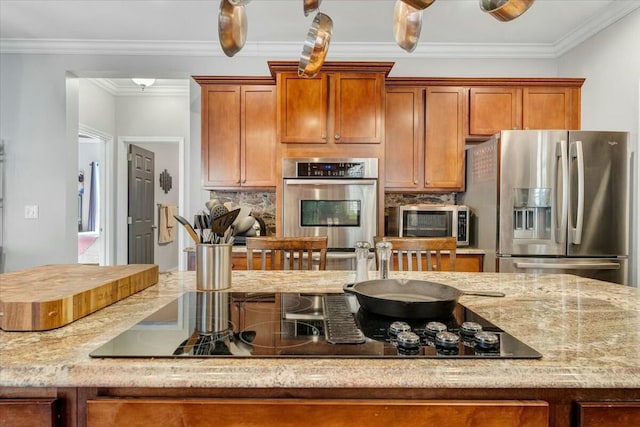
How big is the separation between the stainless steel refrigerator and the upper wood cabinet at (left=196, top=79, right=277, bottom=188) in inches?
70.2

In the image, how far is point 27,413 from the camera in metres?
0.65

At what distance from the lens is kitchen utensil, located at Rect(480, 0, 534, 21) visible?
3.60ft

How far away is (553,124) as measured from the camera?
3289 millimetres

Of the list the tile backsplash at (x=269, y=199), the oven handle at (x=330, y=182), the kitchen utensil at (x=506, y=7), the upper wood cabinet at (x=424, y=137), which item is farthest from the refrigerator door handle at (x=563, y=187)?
the kitchen utensil at (x=506, y=7)

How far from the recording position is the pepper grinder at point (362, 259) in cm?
126

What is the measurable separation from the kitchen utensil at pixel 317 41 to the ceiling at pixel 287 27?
60.6 inches

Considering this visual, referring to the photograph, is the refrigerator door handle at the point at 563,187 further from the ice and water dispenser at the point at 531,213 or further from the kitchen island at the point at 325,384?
the kitchen island at the point at 325,384

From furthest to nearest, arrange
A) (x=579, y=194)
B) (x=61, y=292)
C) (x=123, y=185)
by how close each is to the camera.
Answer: (x=123, y=185)
(x=579, y=194)
(x=61, y=292)

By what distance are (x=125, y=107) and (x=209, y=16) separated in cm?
243

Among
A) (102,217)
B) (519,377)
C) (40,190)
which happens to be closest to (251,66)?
(40,190)

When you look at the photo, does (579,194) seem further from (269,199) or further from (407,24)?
(269,199)

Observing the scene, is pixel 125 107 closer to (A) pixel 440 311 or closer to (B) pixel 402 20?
(B) pixel 402 20

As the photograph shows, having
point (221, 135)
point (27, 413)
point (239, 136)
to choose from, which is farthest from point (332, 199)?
point (27, 413)

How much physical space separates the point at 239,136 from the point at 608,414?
3.02 m
